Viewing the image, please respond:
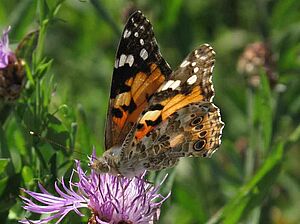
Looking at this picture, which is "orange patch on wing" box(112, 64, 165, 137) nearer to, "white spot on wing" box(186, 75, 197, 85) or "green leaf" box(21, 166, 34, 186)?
"white spot on wing" box(186, 75, 197, 85)

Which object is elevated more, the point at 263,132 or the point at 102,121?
the point at 102,121

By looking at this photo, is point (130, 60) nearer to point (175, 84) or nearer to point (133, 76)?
point (133, 76)

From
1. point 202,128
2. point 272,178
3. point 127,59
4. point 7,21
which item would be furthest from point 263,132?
point 7,21

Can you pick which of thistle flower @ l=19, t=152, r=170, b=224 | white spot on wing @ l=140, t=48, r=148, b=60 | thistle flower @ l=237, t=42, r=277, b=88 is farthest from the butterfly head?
thistle flower @ l=237, t=42, r=277, b=88

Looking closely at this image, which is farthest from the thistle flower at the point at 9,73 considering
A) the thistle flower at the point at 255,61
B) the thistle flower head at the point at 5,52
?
the thistle flower at the point at 255,61

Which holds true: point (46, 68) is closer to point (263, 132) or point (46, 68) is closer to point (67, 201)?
point (67, 201)

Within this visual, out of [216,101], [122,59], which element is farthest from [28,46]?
[216,101]

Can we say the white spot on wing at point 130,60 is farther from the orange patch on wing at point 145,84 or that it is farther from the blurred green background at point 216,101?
the blurred green background at point 216,101
